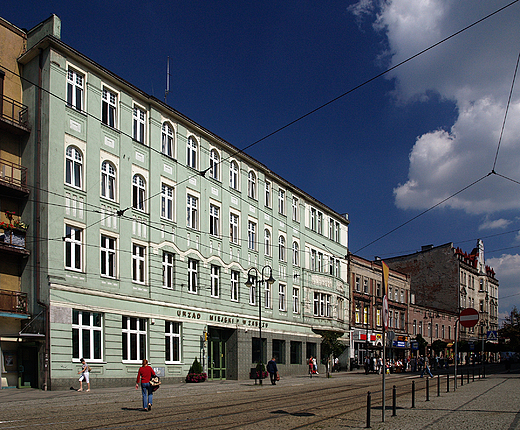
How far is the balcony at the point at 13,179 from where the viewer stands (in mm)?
23781

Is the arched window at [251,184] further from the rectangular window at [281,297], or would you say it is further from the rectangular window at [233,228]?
the rectangular window at [281,297]

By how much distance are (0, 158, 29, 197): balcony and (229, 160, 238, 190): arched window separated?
14.9 metres

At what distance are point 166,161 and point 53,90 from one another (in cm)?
792

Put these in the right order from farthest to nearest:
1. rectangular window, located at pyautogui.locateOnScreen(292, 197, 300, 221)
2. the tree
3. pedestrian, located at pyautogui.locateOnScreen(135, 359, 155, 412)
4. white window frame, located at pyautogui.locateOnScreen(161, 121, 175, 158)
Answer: the tree < rectangular window, located at pyautogui.locateOnScreen(292, 197, 300, 221) < white window frame, located at pyautogui.locateOnScreen(161, 121, 175, 158) < pedestrian, located at pyautogui.locateOnScreen(135, 359, 155, 412)

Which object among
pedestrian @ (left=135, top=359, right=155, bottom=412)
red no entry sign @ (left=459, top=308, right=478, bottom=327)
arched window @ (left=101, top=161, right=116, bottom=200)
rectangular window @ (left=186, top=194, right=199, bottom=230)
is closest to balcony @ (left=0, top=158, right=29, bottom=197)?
arched window @ (left=101, top=161, right=116, bottom=200)

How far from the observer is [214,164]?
35.8 m

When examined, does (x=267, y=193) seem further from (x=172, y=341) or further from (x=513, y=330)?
(x=513, y=330)

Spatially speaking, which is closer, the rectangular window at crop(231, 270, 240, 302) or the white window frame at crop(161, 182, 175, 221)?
the white window frame at crop(161, 182, 175, 221)

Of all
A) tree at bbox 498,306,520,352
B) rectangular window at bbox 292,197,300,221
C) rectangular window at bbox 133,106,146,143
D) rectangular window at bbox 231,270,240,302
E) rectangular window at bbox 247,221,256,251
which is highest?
rectangular window at bbox 133,106,146,143

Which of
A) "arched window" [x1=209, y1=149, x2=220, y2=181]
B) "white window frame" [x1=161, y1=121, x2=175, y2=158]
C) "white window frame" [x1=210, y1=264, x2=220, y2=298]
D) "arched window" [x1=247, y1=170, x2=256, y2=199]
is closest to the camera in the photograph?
"white window frame" [x1=161, y1=121, x2=175, y2=158]

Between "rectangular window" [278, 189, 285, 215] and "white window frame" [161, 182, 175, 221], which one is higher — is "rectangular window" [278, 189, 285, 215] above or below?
above

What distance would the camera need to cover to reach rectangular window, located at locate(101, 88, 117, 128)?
91.2ft

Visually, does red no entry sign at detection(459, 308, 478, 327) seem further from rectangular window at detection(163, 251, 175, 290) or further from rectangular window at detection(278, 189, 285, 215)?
rectangular window at detection(278, 189, 285, 215)

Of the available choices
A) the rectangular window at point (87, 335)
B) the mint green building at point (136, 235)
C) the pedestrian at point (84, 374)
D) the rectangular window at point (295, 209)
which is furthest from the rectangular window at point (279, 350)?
the pedestrian at point (84, 374)
